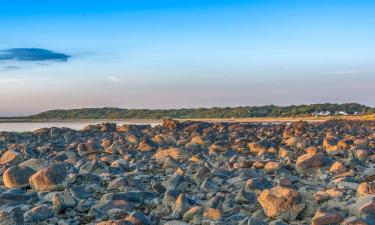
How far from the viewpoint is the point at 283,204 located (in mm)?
4926

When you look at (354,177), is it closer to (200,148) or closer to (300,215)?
(300,215)

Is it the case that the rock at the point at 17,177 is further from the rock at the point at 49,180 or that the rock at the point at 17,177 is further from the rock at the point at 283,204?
the rock at the point at 283,204

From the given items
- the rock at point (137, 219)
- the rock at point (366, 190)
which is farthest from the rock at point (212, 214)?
the rock at point (366, 190)

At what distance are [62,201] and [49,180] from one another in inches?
42.2

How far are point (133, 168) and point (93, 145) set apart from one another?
10.7 ft

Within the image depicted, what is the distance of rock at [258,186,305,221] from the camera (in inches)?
192

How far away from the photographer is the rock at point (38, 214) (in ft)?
15.9

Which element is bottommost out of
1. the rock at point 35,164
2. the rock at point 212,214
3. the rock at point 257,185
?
the rock at point 212,214

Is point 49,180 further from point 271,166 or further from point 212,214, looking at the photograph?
point 271,166

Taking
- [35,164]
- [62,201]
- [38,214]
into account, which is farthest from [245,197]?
[35,164]

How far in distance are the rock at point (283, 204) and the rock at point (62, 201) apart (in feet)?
6.93

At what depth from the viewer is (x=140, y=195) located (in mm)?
5777

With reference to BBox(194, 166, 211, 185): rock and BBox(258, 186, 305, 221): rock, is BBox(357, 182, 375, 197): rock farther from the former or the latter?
BBox(194, 166, 211, 185): rock

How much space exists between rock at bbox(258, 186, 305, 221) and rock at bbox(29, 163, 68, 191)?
8.95 ft
